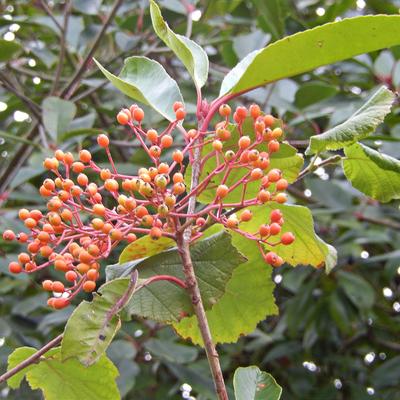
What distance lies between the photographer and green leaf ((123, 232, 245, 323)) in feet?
3.25

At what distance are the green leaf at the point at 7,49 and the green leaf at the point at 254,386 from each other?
1344 millimetres

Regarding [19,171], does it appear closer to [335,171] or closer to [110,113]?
[110,113]

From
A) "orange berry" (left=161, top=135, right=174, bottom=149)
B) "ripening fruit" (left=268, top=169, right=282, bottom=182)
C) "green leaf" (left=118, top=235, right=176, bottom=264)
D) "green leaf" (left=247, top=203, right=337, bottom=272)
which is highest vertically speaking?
"orange berry" (left=161, top=135, right=174, bottom=149)

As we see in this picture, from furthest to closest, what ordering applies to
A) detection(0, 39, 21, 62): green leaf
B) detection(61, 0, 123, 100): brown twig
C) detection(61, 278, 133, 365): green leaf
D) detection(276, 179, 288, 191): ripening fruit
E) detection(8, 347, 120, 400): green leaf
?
detection(61, 0, 123, 100): brown twig < detection(0, 39, 21, 62): green leaf < detection(8, 347, 120, 400): green leaf < detection(276, 179, 288, 191): ripening fruit < detection(61, 278, 133, 365): green leaf

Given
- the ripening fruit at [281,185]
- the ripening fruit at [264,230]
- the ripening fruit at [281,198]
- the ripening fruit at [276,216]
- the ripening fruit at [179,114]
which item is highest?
the ripening fruit at [179,114]

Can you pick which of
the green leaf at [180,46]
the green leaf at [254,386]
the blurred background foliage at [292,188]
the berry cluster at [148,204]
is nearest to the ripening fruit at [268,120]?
Answer: the berry cluster at [148,204]

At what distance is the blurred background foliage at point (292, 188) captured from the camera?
2285 mm

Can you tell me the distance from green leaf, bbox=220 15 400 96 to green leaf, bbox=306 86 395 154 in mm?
94

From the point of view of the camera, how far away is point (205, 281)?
1027 mm

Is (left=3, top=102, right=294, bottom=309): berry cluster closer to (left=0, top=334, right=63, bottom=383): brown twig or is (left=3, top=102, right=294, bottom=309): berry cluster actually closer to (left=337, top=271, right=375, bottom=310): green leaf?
(left=0, top=334, right=63, bottom=383): brown twig

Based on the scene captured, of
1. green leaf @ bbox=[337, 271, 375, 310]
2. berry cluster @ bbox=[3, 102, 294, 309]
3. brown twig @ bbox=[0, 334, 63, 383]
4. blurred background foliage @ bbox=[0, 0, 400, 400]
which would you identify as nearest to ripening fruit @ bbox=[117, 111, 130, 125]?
berry cluster @ bbox=[3, 102, 294, 309]

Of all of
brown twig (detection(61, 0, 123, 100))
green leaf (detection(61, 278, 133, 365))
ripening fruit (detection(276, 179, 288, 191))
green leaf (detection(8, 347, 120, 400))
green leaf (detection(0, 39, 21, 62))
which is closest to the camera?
Answer: green leaf (detection(61, 278, 133, 365))

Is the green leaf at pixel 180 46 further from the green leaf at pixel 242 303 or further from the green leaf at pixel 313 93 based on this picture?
the green leaf at pixel 313 93

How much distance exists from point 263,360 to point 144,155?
4.04 feet
